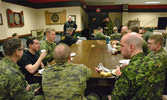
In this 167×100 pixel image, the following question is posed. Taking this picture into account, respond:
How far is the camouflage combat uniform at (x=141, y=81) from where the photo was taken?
1026 mm

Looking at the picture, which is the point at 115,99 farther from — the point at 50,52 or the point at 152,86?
the point at 50,52

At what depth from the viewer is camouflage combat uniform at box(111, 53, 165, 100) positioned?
1026 mm

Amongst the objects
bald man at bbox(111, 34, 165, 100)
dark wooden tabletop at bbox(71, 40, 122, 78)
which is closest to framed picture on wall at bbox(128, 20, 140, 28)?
dark wooden tabletop at bbox(71, 40, 122, 78)

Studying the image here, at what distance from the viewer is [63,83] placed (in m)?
1.22

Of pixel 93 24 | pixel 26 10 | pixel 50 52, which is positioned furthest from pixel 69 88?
pixel 93 24

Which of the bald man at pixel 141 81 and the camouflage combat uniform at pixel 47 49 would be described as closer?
the bald man at pixel 141 81

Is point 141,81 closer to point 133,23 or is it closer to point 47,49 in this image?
point 47,49

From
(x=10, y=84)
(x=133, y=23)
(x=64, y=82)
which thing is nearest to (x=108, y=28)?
(x=133, y=23)

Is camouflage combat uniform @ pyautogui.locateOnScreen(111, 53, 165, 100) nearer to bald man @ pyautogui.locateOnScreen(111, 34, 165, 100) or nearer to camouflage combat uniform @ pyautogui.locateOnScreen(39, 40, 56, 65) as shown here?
bald man @ pyautogui.locateOnScreen(111, 34, 165, 100)

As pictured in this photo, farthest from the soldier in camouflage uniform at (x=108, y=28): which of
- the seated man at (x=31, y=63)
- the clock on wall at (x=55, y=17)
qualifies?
the seated man at (x=31, y=63)

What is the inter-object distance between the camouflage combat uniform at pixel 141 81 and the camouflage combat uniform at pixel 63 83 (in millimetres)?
371

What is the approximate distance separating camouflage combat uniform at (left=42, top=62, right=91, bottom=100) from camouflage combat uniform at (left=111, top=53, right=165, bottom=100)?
371 millimetres

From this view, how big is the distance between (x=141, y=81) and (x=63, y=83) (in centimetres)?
68

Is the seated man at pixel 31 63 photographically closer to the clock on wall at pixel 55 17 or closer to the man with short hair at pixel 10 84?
the man with short hair at pixel 10 84
